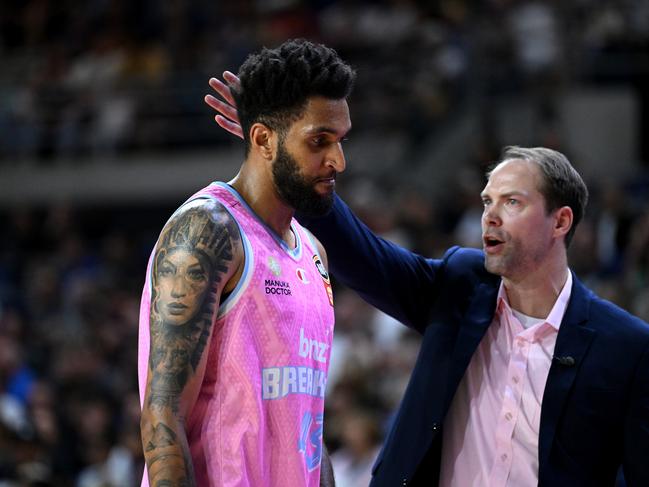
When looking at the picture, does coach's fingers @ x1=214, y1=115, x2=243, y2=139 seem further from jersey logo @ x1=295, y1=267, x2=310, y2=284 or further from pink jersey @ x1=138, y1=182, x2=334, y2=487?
jersey logo @ x1=295, y1=267, x2=310, y2=284

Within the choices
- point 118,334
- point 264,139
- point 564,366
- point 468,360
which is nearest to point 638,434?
A: point 564,366

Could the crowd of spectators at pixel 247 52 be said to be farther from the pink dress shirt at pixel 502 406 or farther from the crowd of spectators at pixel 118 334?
the pink dress shirt at pixel 502 406

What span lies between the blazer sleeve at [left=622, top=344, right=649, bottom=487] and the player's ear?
140 cm

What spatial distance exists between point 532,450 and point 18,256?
10.7 m

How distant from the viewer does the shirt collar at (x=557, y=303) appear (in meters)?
3.92

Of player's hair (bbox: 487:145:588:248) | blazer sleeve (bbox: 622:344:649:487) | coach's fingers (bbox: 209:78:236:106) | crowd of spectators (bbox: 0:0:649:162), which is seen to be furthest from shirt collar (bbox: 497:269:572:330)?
crowd of spectators (bbox: 0:0:649:162)

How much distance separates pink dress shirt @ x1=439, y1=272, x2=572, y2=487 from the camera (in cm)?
382

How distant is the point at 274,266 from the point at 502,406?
3.47 feet

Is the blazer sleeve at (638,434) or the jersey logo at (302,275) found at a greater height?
the jersey logo at (302,275)

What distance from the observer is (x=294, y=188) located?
10.8 ft

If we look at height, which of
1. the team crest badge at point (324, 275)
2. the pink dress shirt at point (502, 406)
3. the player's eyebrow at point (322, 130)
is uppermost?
the player's eyebrow at point (322, 130)

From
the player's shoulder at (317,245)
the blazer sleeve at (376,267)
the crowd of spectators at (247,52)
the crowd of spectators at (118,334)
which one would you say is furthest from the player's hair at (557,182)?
the crowd of spectators at (247,52)

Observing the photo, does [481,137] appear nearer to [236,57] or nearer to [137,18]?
[236,57]

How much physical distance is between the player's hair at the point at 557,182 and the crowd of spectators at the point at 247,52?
24.8 feet
